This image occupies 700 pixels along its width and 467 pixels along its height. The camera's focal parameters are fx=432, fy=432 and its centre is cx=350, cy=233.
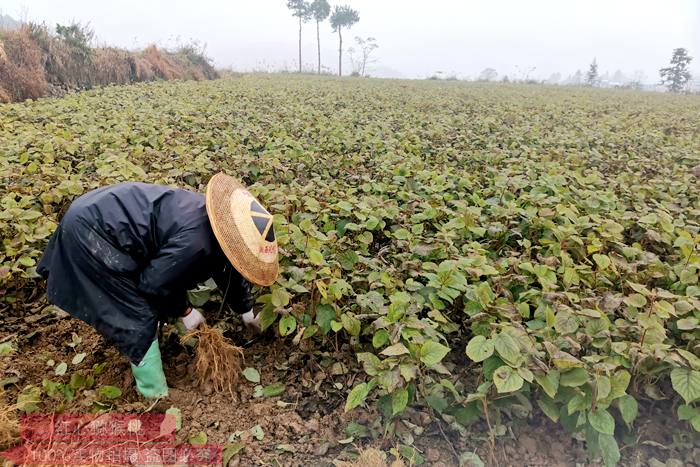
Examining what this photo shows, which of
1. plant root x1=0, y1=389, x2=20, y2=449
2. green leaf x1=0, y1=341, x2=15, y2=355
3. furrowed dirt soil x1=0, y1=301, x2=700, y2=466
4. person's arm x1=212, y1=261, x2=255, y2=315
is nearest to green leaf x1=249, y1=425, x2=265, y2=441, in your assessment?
furrowed dirt soil x1=0, y1=301, x2=700, y2=466

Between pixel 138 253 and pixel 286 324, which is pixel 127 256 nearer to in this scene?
pixel 138 253

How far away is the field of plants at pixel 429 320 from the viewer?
5.64ft

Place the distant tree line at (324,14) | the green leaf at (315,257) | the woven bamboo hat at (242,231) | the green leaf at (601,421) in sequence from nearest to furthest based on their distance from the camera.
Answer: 1. the green leaf at (601,421)
2. the woven bamboo hat at (242,231)
3. the green leaf at (315,257)
4. the distant tree line at (324,14)

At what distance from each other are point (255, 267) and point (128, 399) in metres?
0.91

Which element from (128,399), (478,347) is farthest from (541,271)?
(128,399)

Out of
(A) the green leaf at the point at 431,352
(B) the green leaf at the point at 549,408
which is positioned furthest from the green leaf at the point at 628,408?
(A) the green leaf at the point at 431,352

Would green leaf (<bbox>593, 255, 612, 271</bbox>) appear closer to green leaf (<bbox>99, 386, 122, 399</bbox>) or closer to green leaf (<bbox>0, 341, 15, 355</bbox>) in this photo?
green leaf (<bbox>99, 386, 122, 399</bbox>)

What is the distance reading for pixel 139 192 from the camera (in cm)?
184

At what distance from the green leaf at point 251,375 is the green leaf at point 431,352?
0.83 meters

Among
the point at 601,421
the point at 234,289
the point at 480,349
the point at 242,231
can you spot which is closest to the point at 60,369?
the point at 234,289

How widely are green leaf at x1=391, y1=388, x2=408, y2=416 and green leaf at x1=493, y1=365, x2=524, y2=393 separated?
Result: 0.35 m

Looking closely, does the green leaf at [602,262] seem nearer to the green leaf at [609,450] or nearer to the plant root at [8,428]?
the green leaf at [609,450]

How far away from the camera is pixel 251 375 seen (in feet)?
6.81

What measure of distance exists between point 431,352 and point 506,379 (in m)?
0.29
